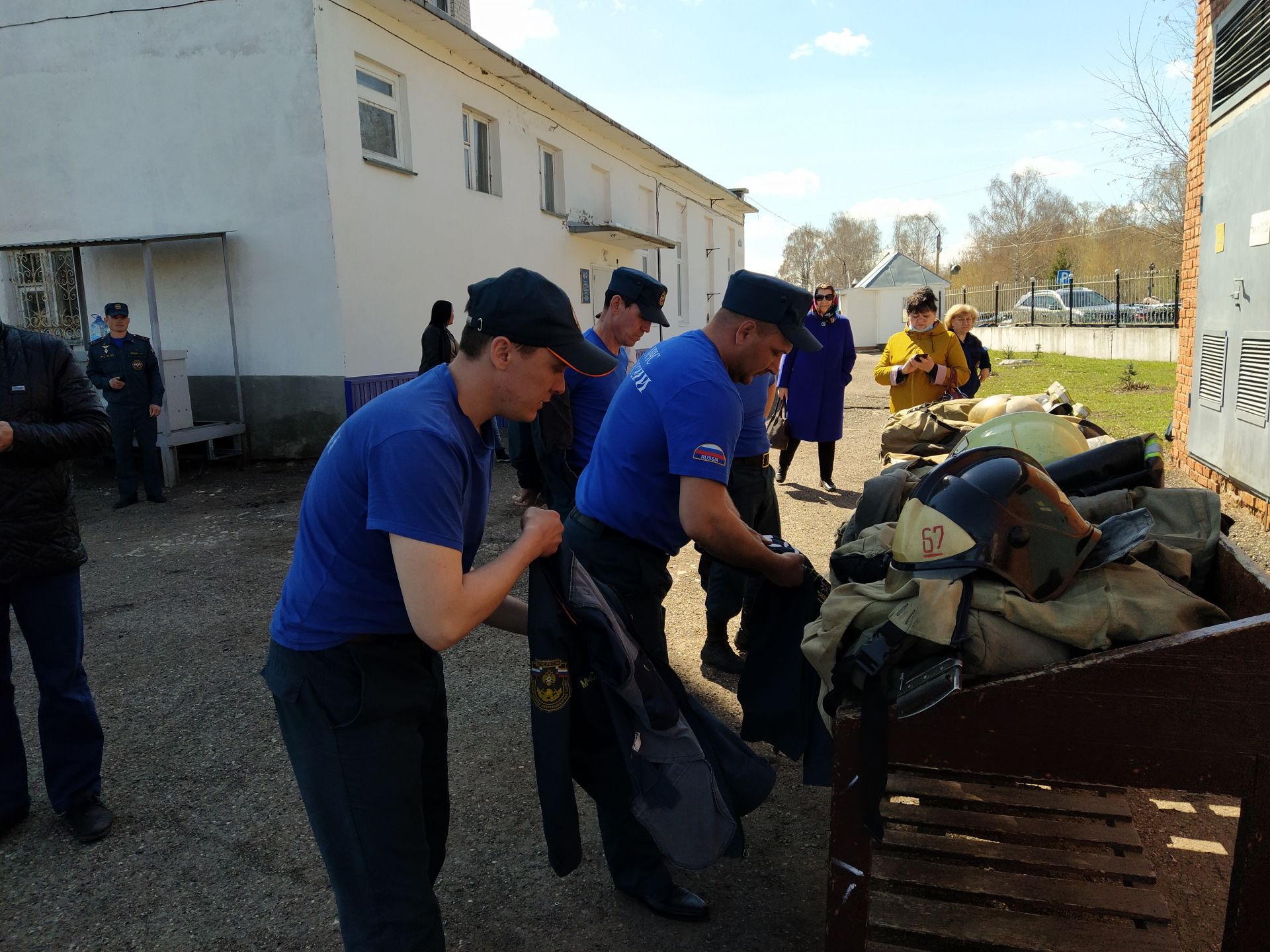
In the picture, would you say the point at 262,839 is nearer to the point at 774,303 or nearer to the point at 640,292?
the point at 774,303

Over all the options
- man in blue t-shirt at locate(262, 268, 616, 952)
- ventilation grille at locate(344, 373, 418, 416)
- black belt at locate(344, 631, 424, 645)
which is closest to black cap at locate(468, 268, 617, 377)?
man in blue t-shirt at locate(262, 268, 616, 952)

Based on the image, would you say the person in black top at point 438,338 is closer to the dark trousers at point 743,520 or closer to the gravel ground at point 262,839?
the gravel ground at point 262,839

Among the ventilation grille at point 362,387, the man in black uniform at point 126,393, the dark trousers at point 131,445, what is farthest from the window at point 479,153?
the dark trousers at point 131,445

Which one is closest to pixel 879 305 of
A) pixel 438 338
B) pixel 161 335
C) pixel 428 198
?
pixel 428 198

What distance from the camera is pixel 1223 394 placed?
22.6ft

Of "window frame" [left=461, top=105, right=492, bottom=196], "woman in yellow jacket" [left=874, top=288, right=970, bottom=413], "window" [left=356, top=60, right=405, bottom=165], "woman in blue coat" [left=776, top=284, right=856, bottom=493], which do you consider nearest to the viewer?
"woman in yellow jacket" [left=874, top=288, right=970, bottom=413]

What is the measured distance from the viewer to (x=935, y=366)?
6555 millimetres

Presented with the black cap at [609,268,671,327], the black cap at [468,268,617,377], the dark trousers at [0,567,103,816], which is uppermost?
the black cap at [609,268,671,327]

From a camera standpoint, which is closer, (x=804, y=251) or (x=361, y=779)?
(x=361, y=779)

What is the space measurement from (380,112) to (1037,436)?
431 inches

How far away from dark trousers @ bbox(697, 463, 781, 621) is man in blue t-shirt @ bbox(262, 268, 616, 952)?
2.41 m

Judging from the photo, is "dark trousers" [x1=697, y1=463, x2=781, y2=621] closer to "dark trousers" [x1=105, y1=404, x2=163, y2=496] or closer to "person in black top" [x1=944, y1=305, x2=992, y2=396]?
"person in black top" [x1=944, y1=305, x2=992, y2=396]

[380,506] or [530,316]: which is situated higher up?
[530,316]

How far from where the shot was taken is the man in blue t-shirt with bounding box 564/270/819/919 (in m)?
2.55
